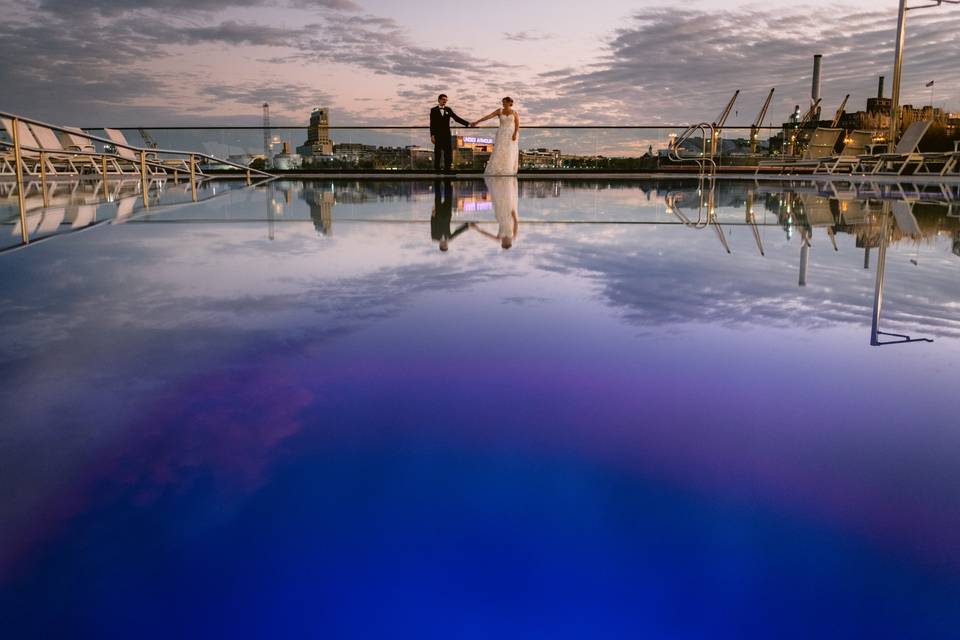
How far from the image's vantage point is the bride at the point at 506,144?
1238 cm

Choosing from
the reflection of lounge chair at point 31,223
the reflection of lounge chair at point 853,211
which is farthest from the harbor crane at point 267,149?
the reflection of lounge chair at point 853,211

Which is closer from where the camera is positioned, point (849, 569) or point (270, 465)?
point (849, 569)

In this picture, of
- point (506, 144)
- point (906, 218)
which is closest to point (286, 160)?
point (506, 144)

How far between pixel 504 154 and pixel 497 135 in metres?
0.47

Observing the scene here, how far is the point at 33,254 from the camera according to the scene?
3021 mm

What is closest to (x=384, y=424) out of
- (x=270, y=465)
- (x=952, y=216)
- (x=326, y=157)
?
(x=270, y=465)

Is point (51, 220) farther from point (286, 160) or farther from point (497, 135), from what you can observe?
point (286, 160)

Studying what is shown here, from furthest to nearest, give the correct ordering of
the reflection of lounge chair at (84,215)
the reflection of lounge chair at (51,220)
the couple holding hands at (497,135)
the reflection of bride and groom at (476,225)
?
the couple holding hands at (497,135) → the reflection of lounge chair at (84,215) → the reflection of lounge chair at (51,220) → the reflection of bride and groom at (476,225)

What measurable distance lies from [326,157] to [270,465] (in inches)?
694

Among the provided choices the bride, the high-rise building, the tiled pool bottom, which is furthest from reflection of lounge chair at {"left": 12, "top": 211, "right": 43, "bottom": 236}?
the high-rise building

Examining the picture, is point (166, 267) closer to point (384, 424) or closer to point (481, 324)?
point (481, 324)

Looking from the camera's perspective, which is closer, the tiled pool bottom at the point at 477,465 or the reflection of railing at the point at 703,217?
the tiled pool bottom at the point at 477,465

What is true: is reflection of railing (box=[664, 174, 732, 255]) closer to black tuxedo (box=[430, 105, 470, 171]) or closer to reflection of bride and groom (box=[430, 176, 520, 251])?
reflection of bride and groom (box=[430, 176, 520, 251])

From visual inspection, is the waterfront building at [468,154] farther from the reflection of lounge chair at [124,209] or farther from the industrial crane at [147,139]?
the reflection of lounge chair at [124,209]
